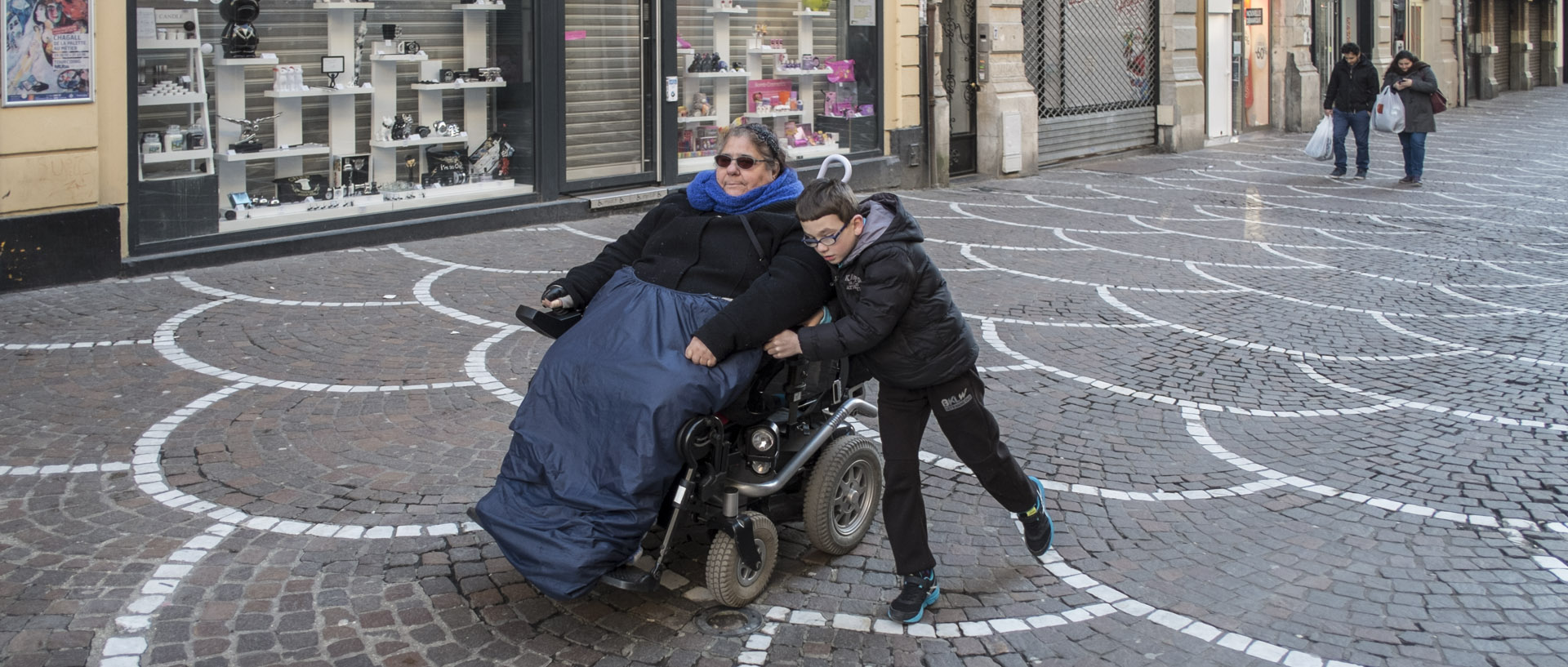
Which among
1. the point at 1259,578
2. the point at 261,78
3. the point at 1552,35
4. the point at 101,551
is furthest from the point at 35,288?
the point at 1552,35

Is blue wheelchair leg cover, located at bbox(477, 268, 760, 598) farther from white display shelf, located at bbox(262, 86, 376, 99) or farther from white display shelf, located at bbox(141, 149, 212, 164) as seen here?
white display shelf, located at bbox(262, 86, 376, 99)

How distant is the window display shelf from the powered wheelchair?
6625mm

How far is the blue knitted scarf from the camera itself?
15.7ft

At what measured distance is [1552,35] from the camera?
143 feet

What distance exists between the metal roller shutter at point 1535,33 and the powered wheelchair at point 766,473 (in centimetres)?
4366

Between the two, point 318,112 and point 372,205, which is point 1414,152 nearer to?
point 372,205

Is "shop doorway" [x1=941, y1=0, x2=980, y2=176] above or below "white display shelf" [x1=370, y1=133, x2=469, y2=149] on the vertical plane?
above

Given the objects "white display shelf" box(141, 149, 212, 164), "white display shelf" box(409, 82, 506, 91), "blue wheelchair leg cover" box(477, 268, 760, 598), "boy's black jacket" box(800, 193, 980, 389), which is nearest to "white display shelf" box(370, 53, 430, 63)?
"white display shelf" box(409, 82, 506, 91)

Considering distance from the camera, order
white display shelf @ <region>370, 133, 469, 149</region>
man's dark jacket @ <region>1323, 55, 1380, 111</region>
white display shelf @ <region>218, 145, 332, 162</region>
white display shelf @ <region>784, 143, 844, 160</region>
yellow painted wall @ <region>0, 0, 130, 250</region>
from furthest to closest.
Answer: man's dark jacket @ <region>1323, 55, 1380, 111</region>, white display shelf @ <region>784, 143, 844, 160</region>, white display shelf @ <region>370, 133, 469, 149</region>, white display shelf @ <region>218, 145, 332, 162</region>, yellow painted wall @ <region>0, 0, 130, 250</region>

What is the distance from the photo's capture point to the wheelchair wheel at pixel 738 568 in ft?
14.3

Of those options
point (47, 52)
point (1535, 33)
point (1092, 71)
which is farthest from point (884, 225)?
point (1535, 33)

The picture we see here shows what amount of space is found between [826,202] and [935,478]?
189 centimetres

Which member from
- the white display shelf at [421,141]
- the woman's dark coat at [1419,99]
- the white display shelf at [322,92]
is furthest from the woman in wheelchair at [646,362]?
the woman's dark coat at [1419,99]

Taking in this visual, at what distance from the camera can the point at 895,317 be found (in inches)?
171
